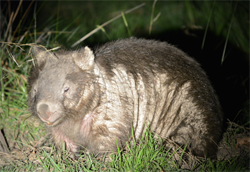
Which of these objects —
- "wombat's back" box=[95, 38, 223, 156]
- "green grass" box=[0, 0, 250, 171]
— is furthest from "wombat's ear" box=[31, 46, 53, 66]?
"wombat's back" box=[95, 38, 223, 156]

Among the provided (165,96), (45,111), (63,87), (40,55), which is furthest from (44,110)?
(165,96)

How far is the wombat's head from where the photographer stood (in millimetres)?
2988

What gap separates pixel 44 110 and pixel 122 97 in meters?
1.02

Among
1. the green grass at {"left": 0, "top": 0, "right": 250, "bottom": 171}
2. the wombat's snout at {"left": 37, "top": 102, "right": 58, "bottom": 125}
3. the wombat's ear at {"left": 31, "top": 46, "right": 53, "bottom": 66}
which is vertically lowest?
the green grass at {"left": 0, "top": 0, "right": 250, "bottom": 171}

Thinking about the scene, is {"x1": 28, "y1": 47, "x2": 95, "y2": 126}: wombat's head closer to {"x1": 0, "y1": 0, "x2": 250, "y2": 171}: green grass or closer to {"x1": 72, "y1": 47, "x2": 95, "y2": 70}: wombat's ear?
{"x1": 72, "y1": 47, "x2": 95, "y2": 70}: wombat's ear

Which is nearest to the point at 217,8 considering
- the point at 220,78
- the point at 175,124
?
the point at 220,78

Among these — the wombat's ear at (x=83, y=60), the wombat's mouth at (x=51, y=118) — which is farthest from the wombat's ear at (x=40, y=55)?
Answer: the wombat's mouth at (x=51, y=118)

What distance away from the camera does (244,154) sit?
364 centimetres

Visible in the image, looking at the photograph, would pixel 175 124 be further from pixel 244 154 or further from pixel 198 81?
pixel 244 154

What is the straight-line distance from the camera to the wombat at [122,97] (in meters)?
3.13

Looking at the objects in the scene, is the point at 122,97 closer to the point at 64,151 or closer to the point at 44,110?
the point at 44,110

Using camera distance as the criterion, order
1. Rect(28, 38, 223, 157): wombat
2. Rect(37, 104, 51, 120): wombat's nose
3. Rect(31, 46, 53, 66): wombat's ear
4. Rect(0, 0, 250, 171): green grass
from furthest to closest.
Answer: Rect(31, 46, 53, 66): wombat's ear
Rect(0, 0, 250, 171): green grass
Rect(28, 38, 223, 157): wombat
Rect(37, 104, 51, 120): wombat's nose

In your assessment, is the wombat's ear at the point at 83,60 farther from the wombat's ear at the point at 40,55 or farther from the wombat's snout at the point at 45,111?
the wombat's snout at the point at 45,111

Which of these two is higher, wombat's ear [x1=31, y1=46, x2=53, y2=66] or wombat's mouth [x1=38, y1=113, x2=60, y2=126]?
wombat's ear [x1=31, y1=46, x2=53, y2=66]
